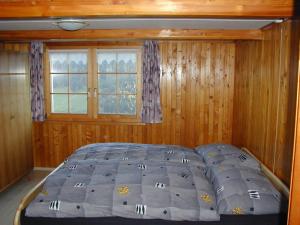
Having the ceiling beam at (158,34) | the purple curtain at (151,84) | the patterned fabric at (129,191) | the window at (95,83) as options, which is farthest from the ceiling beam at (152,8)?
the window at (95,83)

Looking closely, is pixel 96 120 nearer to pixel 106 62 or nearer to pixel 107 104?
pixel 107 104

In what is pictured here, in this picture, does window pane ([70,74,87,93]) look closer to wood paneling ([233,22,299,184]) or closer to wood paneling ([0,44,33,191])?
wood paneling ([0,44,33,191])

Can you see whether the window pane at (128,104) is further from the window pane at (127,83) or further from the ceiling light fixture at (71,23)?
the ceiling light fixture at (71,23)

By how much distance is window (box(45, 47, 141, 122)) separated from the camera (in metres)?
4.78

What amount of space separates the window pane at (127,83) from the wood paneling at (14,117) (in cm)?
143

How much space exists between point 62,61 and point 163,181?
9.73 feet

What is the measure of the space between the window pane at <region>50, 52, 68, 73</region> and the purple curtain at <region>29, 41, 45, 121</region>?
8.0 inches

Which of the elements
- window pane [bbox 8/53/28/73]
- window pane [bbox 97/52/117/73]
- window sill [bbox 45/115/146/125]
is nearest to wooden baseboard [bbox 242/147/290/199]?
window sill [bbox 45/115/146/125]

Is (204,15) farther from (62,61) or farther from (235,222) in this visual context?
(62,61)

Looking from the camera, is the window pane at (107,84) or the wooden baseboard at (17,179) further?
the window pane at (107,84)

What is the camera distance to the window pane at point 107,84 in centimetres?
483

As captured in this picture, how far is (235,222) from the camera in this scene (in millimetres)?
2439

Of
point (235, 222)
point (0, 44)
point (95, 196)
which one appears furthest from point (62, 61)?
point (235, 222)

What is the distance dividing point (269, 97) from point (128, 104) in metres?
2.29
